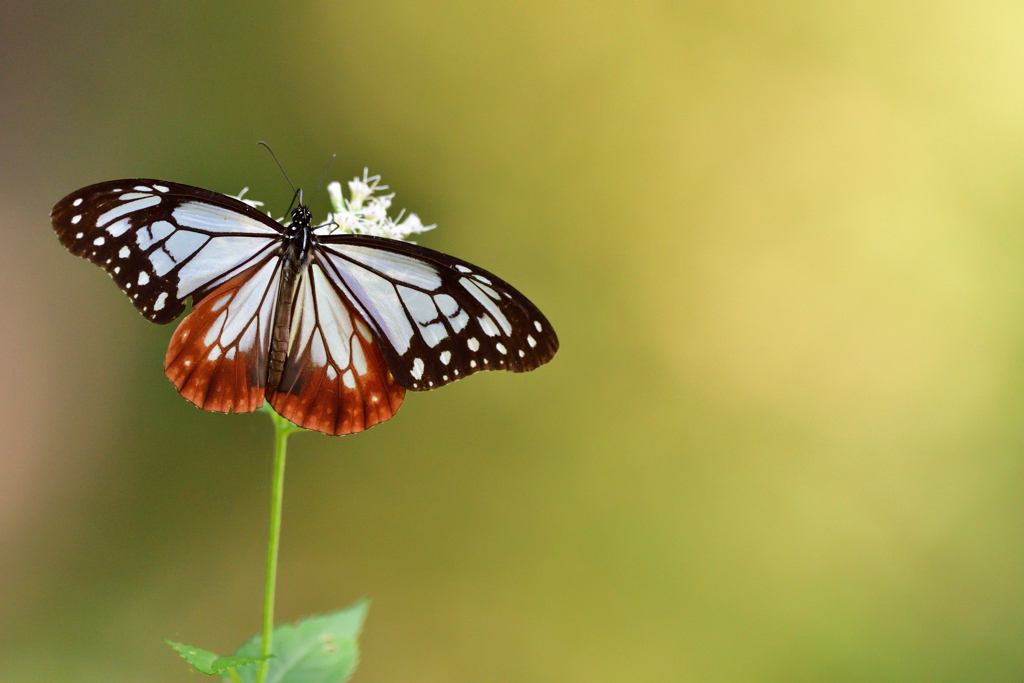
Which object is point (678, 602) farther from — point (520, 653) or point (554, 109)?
point (554, 109)

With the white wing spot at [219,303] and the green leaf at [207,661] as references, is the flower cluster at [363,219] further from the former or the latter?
the green leaf at [207,661]

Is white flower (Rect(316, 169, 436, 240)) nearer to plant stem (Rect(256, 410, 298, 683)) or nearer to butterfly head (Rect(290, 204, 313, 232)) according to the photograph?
butterfly head (Rect(290, 204, 313, 232))

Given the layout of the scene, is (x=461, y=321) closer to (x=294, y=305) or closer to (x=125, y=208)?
(x=294, y=305)

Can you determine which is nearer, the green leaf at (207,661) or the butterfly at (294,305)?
the green leaf at (207,661)

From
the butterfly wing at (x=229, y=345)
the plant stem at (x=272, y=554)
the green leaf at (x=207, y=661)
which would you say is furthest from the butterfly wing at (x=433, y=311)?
the green leaf at (x=207, y=661)

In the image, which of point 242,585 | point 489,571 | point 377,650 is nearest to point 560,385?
point 489,571

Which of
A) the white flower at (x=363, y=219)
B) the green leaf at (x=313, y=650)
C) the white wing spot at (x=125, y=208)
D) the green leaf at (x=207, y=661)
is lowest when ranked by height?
the green leaf at (x=207, y=661)

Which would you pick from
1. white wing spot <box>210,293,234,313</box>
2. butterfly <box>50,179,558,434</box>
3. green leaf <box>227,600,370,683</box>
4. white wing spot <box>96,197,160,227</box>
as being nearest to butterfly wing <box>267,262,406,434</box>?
butterfly <box>50,179,558,434</box>

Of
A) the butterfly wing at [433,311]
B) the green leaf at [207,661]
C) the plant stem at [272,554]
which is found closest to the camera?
the green leaf at [207,661]
